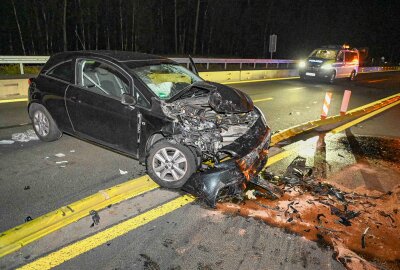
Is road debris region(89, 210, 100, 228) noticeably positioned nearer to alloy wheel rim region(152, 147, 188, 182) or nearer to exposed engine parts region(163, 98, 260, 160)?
alloy wheel rim region(152, 147, 188, 182)

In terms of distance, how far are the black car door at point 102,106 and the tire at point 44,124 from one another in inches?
29.0

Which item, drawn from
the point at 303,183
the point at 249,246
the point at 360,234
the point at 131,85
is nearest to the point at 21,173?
the point at 131,85

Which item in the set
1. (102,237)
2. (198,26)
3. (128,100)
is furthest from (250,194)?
(198,26)

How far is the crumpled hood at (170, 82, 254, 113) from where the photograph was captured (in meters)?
4.54

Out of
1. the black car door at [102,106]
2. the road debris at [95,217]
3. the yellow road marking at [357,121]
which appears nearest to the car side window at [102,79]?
the black car door at [102,106]

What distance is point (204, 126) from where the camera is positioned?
429 centimetres

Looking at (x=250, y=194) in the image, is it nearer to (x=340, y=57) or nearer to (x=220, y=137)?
(x=220, y=137)

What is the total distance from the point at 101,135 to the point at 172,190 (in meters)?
1.50

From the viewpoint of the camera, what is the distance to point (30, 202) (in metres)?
3.70

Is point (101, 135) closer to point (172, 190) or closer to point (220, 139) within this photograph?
point (172, 190)

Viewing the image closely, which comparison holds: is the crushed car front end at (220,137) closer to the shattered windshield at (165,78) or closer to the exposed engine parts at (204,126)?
the exposed engine parts at (204,126)

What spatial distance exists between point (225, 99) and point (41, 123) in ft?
11.6

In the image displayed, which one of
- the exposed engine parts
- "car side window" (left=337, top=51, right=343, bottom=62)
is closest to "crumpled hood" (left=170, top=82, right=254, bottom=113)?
the exposed engine parts

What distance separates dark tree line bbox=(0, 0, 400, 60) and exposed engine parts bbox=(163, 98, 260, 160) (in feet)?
101
